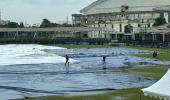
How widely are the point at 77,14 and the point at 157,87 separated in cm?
14651

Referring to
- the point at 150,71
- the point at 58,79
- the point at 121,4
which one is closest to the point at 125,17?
the point at 121,4

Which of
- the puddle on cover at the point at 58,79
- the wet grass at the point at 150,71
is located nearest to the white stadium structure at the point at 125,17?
the wet grass at the point at 150,71

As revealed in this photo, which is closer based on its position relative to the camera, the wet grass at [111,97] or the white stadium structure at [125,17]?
the wet grass at [111,97]

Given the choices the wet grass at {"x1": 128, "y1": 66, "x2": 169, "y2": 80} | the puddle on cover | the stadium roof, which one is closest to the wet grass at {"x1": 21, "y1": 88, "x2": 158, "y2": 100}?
the puddle on cover

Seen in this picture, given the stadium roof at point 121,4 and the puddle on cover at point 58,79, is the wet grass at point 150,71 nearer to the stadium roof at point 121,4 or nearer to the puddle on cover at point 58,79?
the puddle on cover at point 58,79

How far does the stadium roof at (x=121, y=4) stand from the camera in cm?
14425

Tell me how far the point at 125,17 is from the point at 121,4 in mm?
22894

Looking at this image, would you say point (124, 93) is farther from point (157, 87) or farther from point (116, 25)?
point (116, 25)

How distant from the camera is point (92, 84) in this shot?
88.3 feet

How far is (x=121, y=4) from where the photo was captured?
157 m

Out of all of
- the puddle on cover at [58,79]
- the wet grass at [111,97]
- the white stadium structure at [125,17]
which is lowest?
the puddle on cover at [58,79]

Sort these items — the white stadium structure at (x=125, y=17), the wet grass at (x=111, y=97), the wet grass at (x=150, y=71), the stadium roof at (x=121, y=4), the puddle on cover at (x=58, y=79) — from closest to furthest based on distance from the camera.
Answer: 1. the wet grass at (x=111, y=97)
2. the puddle on cover at (x=58, y=79)
3. the wet grass at (x=150, y=71)
4. the white stadium structure at (x=125, y=17)
5. the stadium roof at (x=121, y=4)

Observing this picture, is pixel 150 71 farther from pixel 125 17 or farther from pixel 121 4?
pixel 121 4

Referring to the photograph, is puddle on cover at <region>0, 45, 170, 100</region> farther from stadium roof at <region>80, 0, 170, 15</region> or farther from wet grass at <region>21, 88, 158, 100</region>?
stadium roof at <region>80, 0, 170, 15</region>
